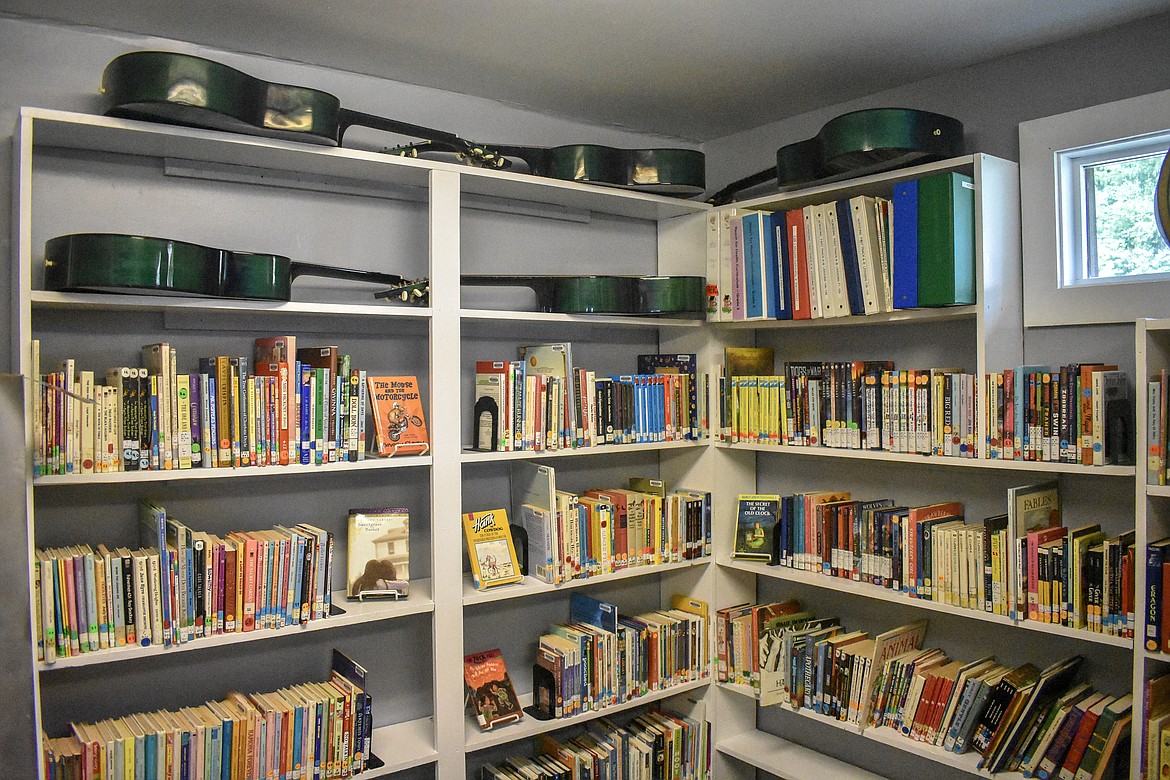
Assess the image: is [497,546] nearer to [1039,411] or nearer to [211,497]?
[211,497]

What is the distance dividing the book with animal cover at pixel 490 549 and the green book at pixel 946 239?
1.46 metres

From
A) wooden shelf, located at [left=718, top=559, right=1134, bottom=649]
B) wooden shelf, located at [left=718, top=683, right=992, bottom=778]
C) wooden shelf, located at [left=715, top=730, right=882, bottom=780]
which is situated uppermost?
wooden shelf, located at [left=718, top=559, right=1134, bottom=649]

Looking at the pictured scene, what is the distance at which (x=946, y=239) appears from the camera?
2.37m

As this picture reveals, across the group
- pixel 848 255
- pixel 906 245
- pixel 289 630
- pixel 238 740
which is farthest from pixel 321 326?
pixel 906 245

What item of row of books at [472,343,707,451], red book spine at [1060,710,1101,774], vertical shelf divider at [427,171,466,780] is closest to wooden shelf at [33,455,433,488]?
vertical shelf divider at [427,171,466,780]

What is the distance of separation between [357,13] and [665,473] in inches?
77.6

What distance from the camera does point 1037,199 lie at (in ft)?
8.09

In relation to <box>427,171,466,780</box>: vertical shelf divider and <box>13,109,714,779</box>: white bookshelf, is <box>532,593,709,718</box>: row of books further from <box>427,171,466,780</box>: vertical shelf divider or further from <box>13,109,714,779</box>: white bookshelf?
<box>427,171,466,780</box>: vertical shelf divider

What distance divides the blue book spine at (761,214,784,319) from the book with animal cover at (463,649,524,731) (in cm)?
148

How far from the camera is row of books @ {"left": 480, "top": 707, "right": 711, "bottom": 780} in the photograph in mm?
2830

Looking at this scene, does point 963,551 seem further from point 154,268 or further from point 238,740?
point 154,268

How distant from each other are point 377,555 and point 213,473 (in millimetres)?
574

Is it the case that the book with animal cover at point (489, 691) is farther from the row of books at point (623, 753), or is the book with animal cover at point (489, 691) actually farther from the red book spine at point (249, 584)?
the red book spine at point (249, 584)

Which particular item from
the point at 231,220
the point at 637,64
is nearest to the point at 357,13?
the point at 231,220
